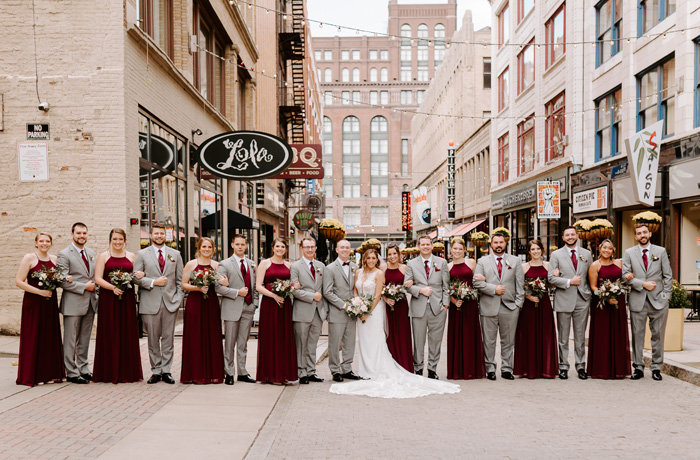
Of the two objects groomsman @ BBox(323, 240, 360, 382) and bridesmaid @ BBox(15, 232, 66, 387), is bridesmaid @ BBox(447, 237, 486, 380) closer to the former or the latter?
groomsman @ BBox(323, 240, 360, 382)

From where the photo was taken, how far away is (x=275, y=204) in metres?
33.1

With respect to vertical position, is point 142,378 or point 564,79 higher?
point 564,79

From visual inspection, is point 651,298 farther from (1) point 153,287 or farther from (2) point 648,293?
(1) point 153,287

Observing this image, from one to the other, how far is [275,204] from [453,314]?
2455 centimetres

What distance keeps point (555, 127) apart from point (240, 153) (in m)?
18.4

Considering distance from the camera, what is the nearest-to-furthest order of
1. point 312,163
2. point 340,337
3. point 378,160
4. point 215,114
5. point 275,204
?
point 340,337 < point 215,114 < point 312,163 < point 275,204 < point 378,160

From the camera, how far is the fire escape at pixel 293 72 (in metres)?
37.0

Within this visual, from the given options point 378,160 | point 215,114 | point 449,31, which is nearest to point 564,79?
point 215,114

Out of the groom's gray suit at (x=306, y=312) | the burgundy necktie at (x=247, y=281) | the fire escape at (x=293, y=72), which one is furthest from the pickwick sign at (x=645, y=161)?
the fire escape at (x=293, y=72)

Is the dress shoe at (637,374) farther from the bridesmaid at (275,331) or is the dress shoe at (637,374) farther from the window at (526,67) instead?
the window at (526,67)

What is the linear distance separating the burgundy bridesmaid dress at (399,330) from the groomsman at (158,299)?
286 centimetres

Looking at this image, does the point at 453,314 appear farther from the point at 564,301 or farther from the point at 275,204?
the point at 275,204

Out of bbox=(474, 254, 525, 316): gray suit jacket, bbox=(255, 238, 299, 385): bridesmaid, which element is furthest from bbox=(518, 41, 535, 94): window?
bbox=(255, 238, 299, 385): bridesmaid

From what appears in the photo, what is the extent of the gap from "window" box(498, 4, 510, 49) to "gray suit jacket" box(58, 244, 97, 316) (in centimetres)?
3117
